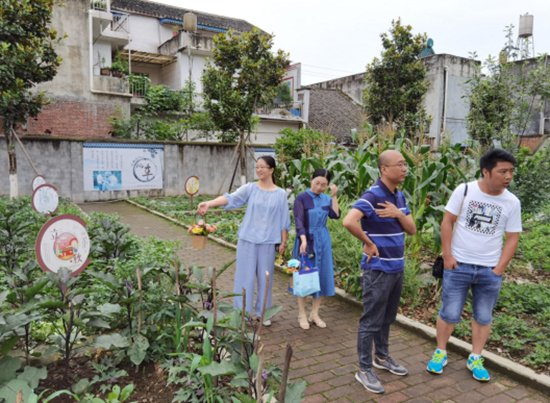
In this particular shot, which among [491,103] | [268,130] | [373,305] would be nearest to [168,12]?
[268,130]

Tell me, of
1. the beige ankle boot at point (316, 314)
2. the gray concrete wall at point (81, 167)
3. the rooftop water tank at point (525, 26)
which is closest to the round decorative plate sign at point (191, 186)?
the gray concrete wall at point (81, 167)

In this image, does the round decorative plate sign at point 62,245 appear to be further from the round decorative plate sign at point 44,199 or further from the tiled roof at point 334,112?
the tiled roof at point 334,112

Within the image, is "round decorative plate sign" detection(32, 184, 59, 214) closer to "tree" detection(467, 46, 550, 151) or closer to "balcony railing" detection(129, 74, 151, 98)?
"tree" detection(467, 46, 550, 151)

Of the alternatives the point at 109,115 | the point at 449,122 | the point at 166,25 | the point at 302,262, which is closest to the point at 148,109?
the point at 109,115

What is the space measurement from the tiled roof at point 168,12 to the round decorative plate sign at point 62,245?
2506cm

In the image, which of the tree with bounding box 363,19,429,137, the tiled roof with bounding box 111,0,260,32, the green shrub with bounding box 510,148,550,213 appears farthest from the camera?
the tiled roof with bounding box 111,0,260,32

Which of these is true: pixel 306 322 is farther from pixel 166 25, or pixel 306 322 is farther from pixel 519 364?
pixel 166 25

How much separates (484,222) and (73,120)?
739 inches

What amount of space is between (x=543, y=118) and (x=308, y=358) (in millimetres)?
21214

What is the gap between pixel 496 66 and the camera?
30.0 feet

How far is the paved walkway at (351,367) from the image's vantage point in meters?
3.39

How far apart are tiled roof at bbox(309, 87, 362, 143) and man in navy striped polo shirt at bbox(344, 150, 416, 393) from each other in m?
23.6

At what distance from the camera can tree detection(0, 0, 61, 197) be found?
409 inches

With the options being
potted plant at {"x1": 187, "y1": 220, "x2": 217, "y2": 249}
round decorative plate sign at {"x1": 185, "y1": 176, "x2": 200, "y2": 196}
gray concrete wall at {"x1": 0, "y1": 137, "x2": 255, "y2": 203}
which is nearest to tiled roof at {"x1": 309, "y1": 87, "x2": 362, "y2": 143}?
gray concrete wall at {"x1": 0, "y1": 137, "x2": 255, "y2": 203}
